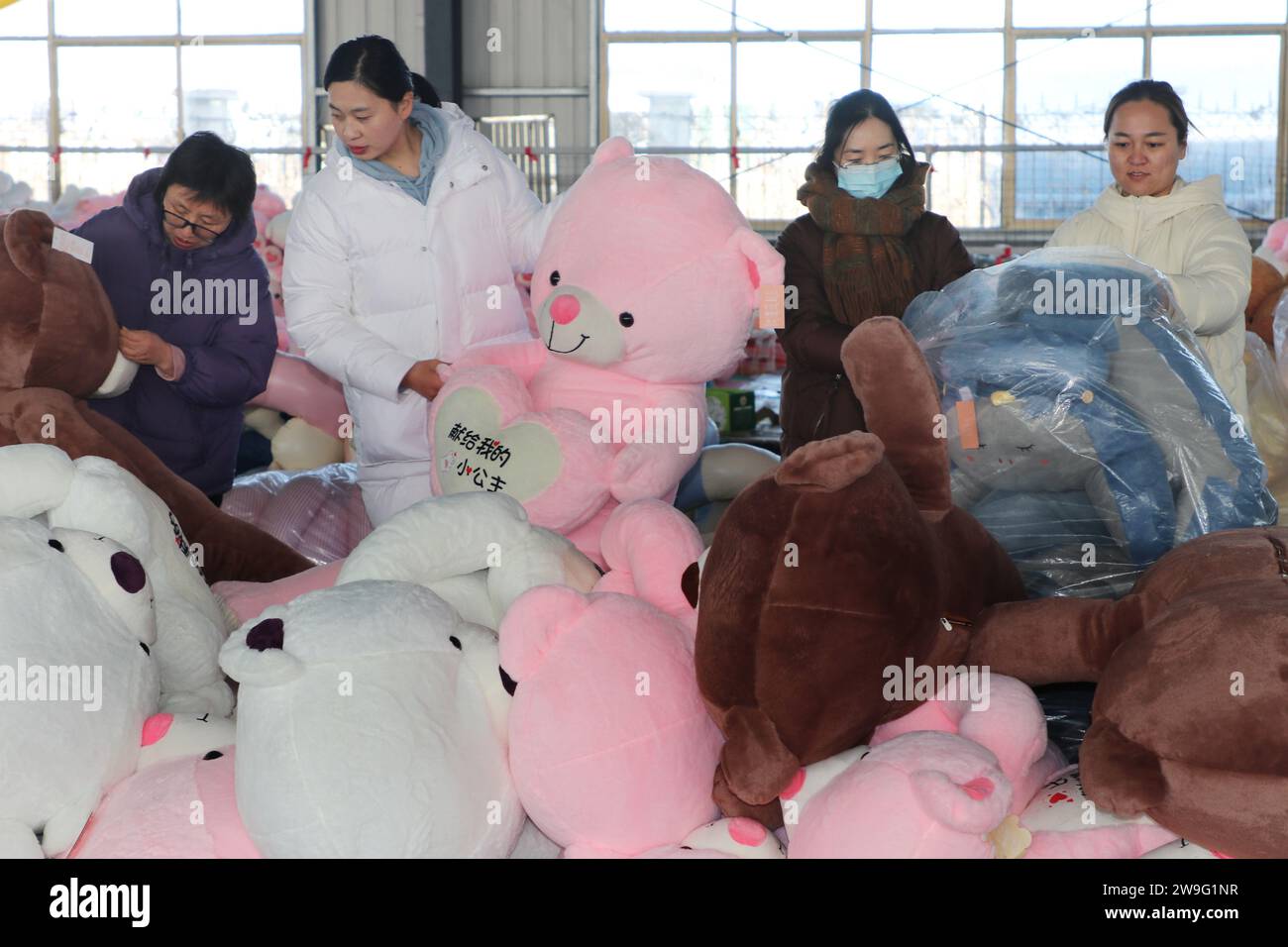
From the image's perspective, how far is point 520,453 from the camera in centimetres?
211

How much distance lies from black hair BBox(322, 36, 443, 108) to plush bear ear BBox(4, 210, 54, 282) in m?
0.63

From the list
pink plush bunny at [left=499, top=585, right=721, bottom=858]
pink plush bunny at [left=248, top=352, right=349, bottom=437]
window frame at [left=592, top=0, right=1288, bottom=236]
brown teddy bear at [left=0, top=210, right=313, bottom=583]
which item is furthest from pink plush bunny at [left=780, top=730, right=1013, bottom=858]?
window frame at [left=592, top=0, right=1288, bottom=236]

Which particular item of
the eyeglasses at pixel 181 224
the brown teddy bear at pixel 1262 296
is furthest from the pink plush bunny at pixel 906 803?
the brown teddy bear at pixel 1262 296

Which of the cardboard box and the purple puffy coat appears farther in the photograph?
the cardboard box

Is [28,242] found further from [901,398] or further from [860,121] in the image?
[860,121]

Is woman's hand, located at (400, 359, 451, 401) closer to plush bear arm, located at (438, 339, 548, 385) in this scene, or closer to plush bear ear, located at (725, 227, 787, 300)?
plush bear arm, located at (438, 339, 548, 385)

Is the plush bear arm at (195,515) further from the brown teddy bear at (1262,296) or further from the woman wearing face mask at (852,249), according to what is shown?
the brown teddy bear at (1262,296)

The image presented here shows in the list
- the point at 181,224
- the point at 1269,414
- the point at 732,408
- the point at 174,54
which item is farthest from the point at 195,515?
the point at 174,54

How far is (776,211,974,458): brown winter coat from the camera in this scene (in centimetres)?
256

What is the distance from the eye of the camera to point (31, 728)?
146 cm
